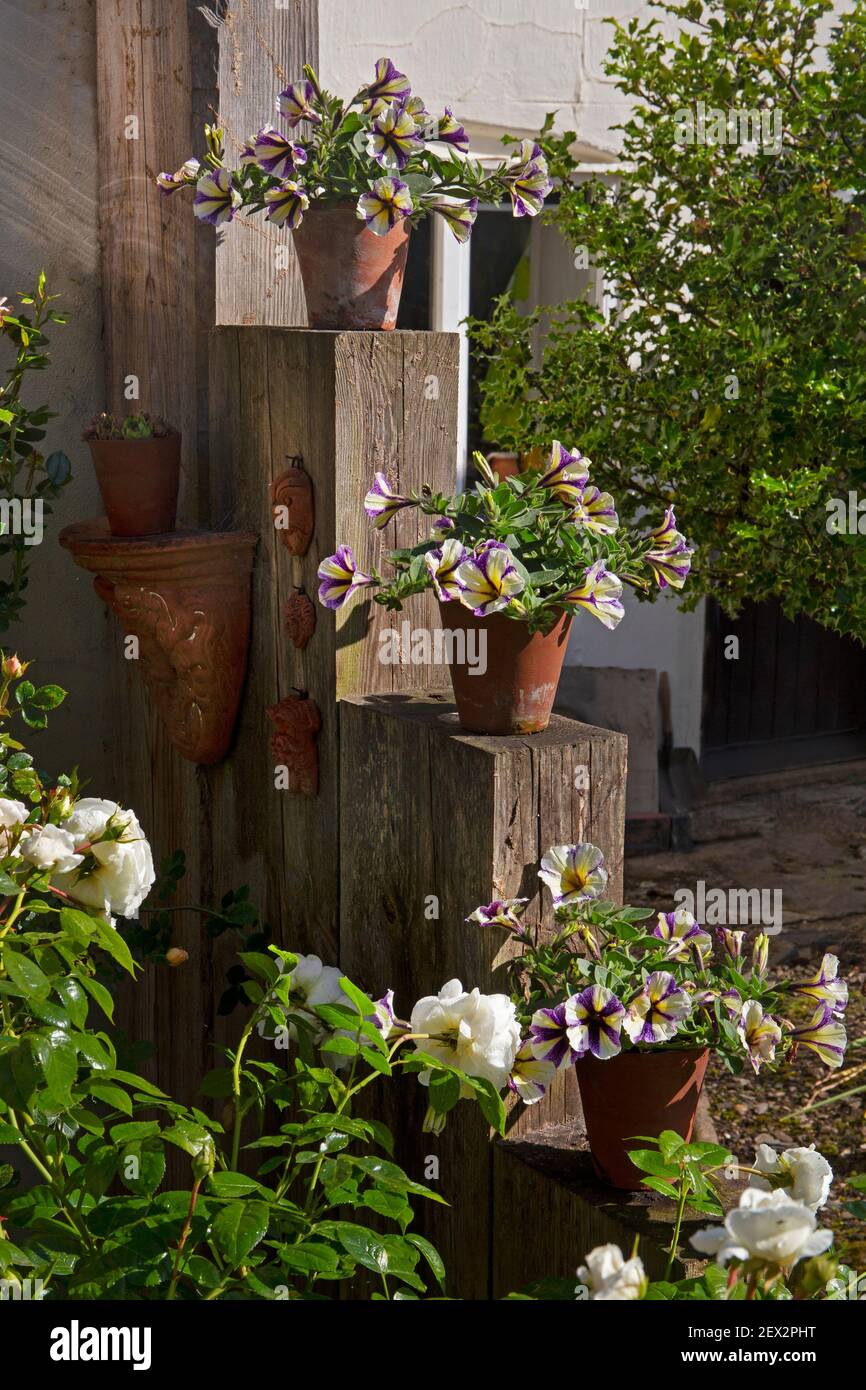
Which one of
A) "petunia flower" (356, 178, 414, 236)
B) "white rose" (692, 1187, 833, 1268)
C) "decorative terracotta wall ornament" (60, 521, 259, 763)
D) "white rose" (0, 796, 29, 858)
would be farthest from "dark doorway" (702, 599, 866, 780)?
"white rose" (692, 1187, 833, 1268)

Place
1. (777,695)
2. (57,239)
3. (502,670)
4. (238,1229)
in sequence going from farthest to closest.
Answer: (777,695) → (57,239) → (502,670) → (238,1229)

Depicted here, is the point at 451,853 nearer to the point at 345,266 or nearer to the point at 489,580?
the point at 489,580

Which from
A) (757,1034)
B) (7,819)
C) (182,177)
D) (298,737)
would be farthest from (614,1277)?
(182,177)

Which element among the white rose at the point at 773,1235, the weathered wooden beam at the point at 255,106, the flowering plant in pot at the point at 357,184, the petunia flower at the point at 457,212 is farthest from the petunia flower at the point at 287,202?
the white rose at the point at 773,1235

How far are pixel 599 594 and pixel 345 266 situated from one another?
2.56 feet

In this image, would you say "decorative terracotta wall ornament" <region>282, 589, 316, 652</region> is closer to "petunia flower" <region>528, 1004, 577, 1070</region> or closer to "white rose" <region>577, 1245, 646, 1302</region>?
"petunia flower" <region>528, 1004, 577, 1070</region>

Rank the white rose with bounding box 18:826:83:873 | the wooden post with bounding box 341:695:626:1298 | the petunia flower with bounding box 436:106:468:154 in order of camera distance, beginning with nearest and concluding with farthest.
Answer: the white rose with bounding box 18:826:83:873, the wooden post with bounding box 341:695:626:1298, the petunia flower with bounding box 436:106:468:154

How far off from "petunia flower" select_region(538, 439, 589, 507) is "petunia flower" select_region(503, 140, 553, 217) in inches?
21.0

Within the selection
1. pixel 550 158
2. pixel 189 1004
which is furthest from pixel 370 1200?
pixel 550 158

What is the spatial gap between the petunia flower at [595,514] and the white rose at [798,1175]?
3.10ft

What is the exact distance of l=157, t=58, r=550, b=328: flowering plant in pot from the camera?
7.95 feet

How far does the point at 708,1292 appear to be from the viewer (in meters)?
1.51

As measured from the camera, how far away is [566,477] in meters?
2.24
